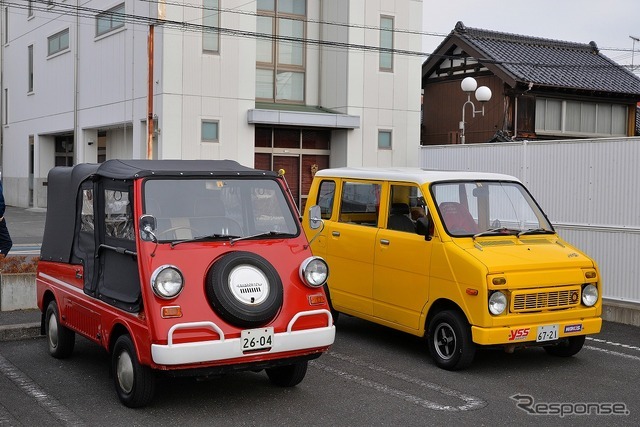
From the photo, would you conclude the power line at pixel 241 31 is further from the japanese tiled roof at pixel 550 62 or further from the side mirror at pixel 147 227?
the side mirror at pixel 147 227

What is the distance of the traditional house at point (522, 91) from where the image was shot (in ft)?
90.5

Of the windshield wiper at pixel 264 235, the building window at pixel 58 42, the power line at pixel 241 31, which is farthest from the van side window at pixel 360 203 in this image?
the building window at pixel 58 42

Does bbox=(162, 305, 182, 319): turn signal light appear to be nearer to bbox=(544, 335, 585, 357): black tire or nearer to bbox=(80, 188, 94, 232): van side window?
bbox=(80, 188, 94, 232): van side window

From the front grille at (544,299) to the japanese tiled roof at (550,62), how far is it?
20245 millimetres

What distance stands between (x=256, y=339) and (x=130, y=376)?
107 centimetres

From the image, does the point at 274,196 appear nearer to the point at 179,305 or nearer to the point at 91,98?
the point at 179,305

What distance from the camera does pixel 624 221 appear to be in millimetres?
11344

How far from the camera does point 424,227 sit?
8102mm

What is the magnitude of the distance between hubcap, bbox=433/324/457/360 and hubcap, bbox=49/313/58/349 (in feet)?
12.6

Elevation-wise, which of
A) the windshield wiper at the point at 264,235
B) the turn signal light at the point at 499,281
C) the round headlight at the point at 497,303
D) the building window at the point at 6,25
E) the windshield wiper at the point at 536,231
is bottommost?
the round headlight at the point at 497,303

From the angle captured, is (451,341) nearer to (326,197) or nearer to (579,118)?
(326,197)

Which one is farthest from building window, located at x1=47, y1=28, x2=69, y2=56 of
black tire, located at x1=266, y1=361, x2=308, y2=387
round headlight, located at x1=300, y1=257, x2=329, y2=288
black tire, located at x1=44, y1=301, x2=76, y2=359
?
round headlight, located at x1=300, y1=257, x2=329, y2=288

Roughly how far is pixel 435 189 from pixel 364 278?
1.38m

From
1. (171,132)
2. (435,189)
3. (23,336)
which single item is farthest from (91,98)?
(435,189)
